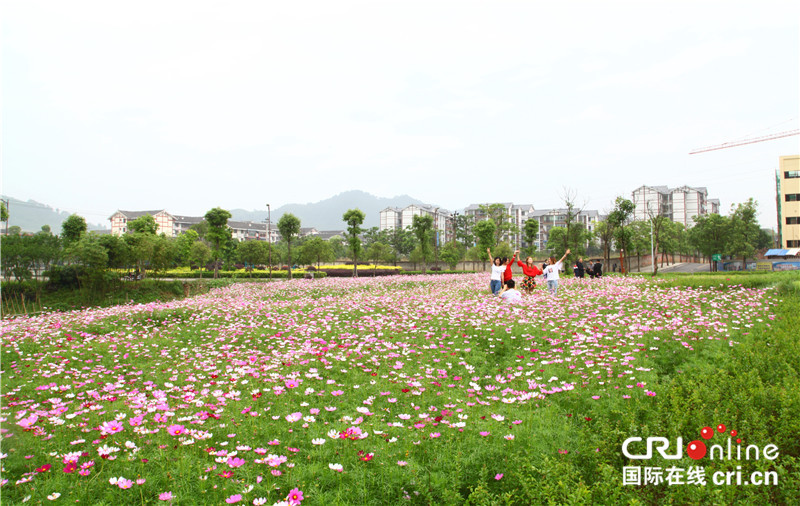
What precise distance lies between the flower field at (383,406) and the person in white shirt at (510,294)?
225cm

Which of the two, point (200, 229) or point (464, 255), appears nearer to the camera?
point (464, 255)

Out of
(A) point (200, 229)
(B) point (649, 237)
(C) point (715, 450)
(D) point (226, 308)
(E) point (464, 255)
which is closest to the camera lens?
(C) point (715, 450)

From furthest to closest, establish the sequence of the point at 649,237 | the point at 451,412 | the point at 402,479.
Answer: the point at 649,237, the point at 451,412, the point at 402,479

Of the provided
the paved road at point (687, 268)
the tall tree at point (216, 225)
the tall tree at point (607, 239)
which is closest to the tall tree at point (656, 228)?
the paved road at point (687, 268)

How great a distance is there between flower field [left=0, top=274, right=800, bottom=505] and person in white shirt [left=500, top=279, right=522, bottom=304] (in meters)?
2.25

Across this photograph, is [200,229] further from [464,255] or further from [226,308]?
[226,308]

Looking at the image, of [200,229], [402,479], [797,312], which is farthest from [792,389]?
[200,229]

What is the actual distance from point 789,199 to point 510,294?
54.4 meters

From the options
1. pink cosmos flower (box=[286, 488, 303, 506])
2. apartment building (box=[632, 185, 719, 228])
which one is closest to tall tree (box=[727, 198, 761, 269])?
pink cosmos flower (box=[286, 488, 303, 506])

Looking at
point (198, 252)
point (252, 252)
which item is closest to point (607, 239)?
point (252, 252)

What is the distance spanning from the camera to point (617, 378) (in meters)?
5.43

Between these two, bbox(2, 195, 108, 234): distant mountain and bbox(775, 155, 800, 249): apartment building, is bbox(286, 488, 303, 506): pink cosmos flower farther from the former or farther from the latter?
bbox(775, 155, 800, 249): apartment building

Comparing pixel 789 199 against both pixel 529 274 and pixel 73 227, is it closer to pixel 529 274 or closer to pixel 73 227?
pixel 529 274

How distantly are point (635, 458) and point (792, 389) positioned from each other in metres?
2.37
